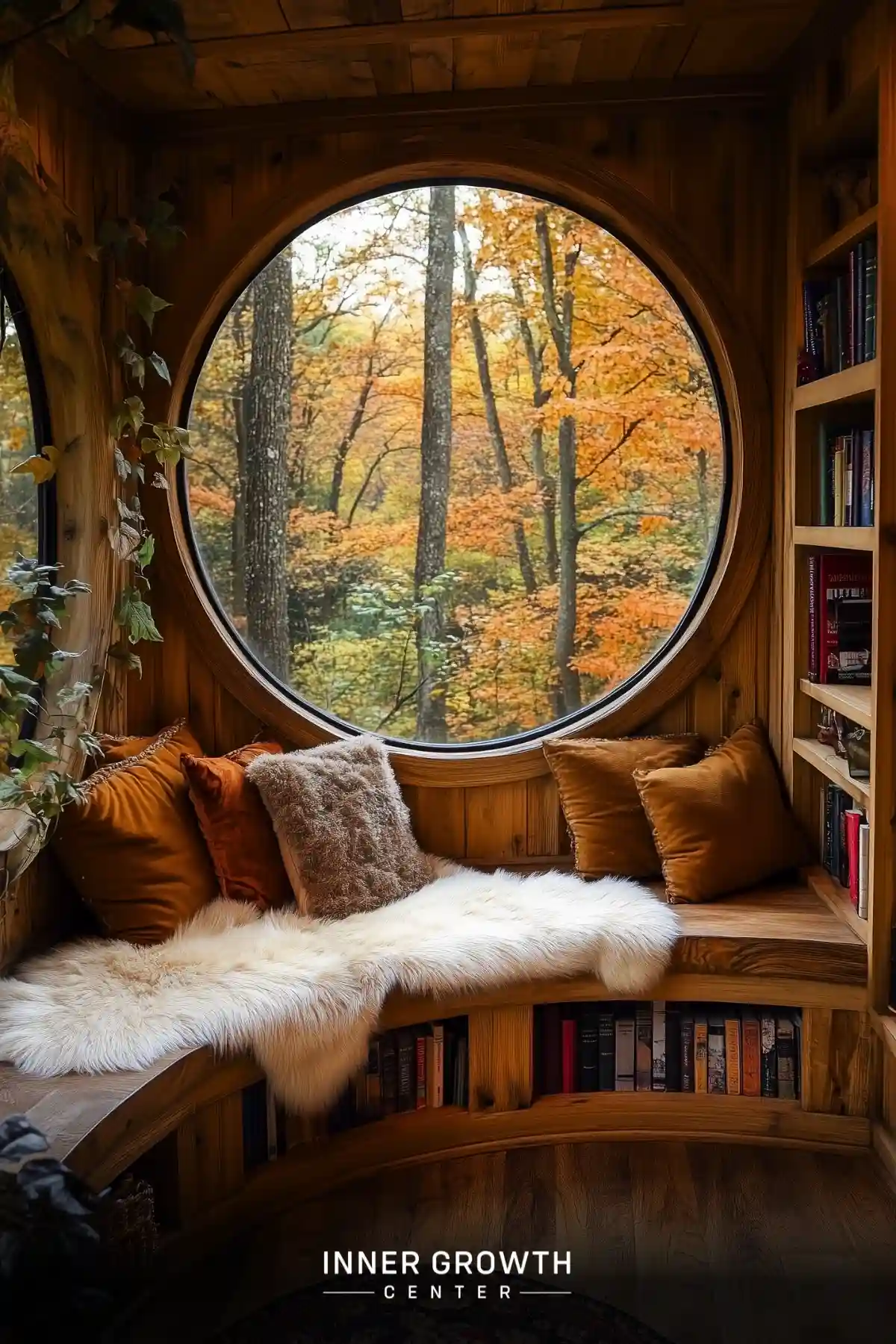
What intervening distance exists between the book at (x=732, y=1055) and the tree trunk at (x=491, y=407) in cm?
367

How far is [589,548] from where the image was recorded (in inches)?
244

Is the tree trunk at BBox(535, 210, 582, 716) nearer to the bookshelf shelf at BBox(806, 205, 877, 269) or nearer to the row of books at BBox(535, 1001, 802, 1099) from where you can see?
the bookshelf shelf at BBox(806, 205, 877, 269)

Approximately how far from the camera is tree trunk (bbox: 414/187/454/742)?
6.08 m

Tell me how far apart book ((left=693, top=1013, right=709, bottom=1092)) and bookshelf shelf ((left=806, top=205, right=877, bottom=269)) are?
1858mm

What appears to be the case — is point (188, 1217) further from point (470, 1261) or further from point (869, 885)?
point (869, 885)

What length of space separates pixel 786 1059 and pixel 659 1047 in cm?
30

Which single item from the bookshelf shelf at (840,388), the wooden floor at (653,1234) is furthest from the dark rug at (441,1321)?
the bookshelf shelf at (840,388)

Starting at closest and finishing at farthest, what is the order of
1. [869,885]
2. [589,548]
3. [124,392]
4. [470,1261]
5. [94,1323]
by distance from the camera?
[94,1323]
[470,1261]
[869,885]
[124,392]
[589,548]

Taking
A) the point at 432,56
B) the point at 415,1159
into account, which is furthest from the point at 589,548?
the point at 415,1159

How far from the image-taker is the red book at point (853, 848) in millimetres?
2826

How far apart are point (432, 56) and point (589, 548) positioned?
351 centimetres

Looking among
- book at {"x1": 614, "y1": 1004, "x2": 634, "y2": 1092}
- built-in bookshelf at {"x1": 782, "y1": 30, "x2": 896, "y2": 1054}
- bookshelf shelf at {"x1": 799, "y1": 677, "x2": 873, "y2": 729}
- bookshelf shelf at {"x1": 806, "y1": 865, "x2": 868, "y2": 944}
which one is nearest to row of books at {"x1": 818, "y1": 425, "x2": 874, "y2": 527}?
built-in bookshelf at {"x1": 782, "y1": 30, "x2": 896, "y2": 1054}

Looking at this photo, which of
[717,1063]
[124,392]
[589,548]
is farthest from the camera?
[589,548]

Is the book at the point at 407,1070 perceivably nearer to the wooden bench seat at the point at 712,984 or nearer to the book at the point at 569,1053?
the wooden bench seat at the point at 712,984
